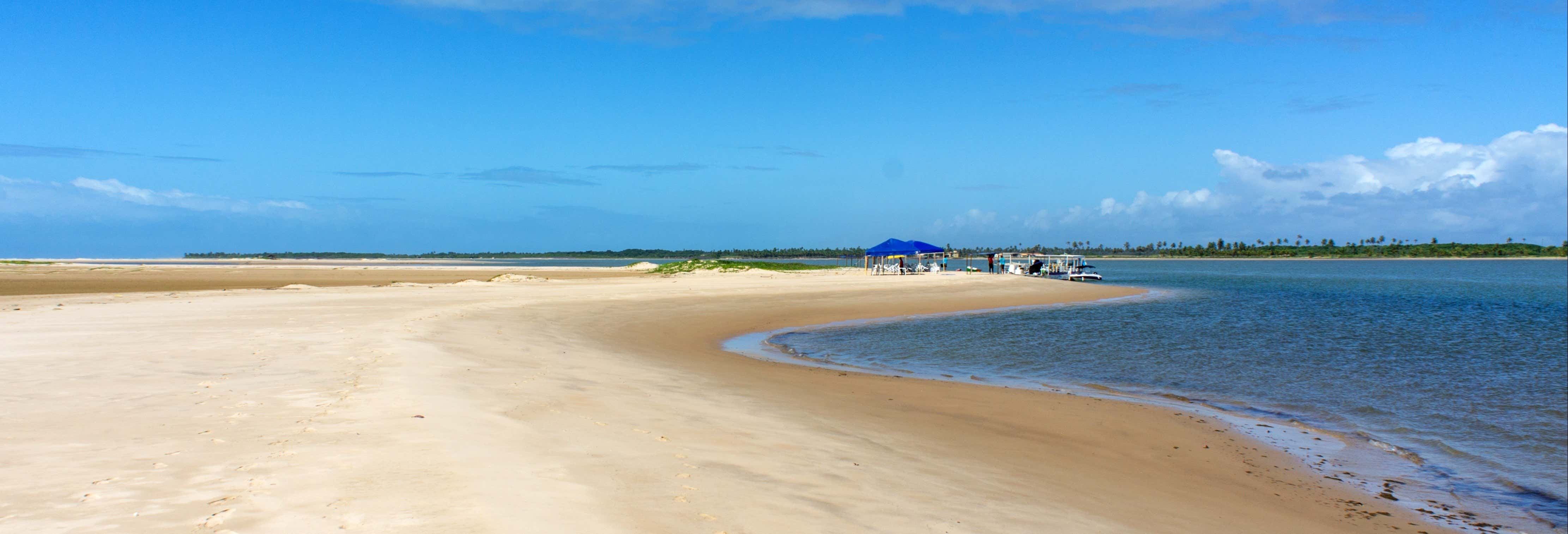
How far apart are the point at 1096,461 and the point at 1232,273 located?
89.8m

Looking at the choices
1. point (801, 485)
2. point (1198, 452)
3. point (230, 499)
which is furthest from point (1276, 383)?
point (230, 499)

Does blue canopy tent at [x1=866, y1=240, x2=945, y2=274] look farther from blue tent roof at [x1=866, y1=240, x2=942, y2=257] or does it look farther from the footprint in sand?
the footprint in sand

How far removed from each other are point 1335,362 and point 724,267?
1601 inches

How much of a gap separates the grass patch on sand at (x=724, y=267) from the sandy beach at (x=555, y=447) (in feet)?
127

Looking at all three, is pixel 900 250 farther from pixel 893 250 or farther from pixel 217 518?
pixel 217 518

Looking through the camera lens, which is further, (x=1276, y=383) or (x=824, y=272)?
(x=824, y=272)

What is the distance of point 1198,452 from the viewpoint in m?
8.52

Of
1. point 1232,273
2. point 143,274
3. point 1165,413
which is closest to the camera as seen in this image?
point 1165,413

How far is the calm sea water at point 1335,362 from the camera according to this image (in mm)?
9211

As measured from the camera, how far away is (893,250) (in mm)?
55344

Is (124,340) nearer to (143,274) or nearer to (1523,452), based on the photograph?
(1523,452)

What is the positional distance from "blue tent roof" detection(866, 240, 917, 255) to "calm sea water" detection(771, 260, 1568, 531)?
2053cm

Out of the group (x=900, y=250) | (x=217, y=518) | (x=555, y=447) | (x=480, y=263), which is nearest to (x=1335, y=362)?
(x=555, y=447)

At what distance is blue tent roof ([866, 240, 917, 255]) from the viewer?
54812 millimetres
